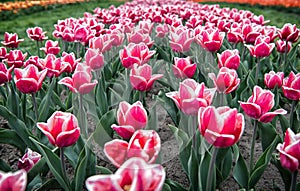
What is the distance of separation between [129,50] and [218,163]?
2.72 feet

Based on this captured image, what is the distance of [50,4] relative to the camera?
13.1 m

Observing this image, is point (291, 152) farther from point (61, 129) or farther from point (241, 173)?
point (61, 129)

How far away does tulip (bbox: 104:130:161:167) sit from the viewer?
98 cm

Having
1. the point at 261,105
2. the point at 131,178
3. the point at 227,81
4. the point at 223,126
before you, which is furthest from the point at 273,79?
the point at 131,178

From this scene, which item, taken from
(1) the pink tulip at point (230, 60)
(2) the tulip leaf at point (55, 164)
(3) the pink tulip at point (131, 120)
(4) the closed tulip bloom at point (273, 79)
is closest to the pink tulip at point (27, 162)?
(2) the tulip leaf at point (55, 164)

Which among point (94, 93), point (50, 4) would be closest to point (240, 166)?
point (94, 93)

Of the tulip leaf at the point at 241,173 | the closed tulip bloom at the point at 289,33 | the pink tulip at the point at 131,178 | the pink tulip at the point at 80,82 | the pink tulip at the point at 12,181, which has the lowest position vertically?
the tulip leaf at the point at 241,173

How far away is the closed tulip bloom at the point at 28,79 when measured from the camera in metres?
1.72

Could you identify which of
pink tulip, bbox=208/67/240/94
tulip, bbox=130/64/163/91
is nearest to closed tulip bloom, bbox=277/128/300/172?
pink tulip, bbox=208/67/240/94

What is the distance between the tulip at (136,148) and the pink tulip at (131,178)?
147 mm

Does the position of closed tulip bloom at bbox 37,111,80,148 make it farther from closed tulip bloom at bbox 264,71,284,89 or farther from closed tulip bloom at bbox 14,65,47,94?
A: closed tulip bloom at bbox 264,71,284,89

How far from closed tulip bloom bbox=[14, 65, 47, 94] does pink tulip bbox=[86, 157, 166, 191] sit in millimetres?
1056

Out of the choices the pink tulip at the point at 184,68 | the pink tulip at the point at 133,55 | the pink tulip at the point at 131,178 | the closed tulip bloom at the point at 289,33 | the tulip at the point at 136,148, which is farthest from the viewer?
the closed tulip bloom at the point at 289,33

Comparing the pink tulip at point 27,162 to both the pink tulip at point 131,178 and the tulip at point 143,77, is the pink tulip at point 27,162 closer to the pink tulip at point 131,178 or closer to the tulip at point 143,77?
the tulip at point 143,77
